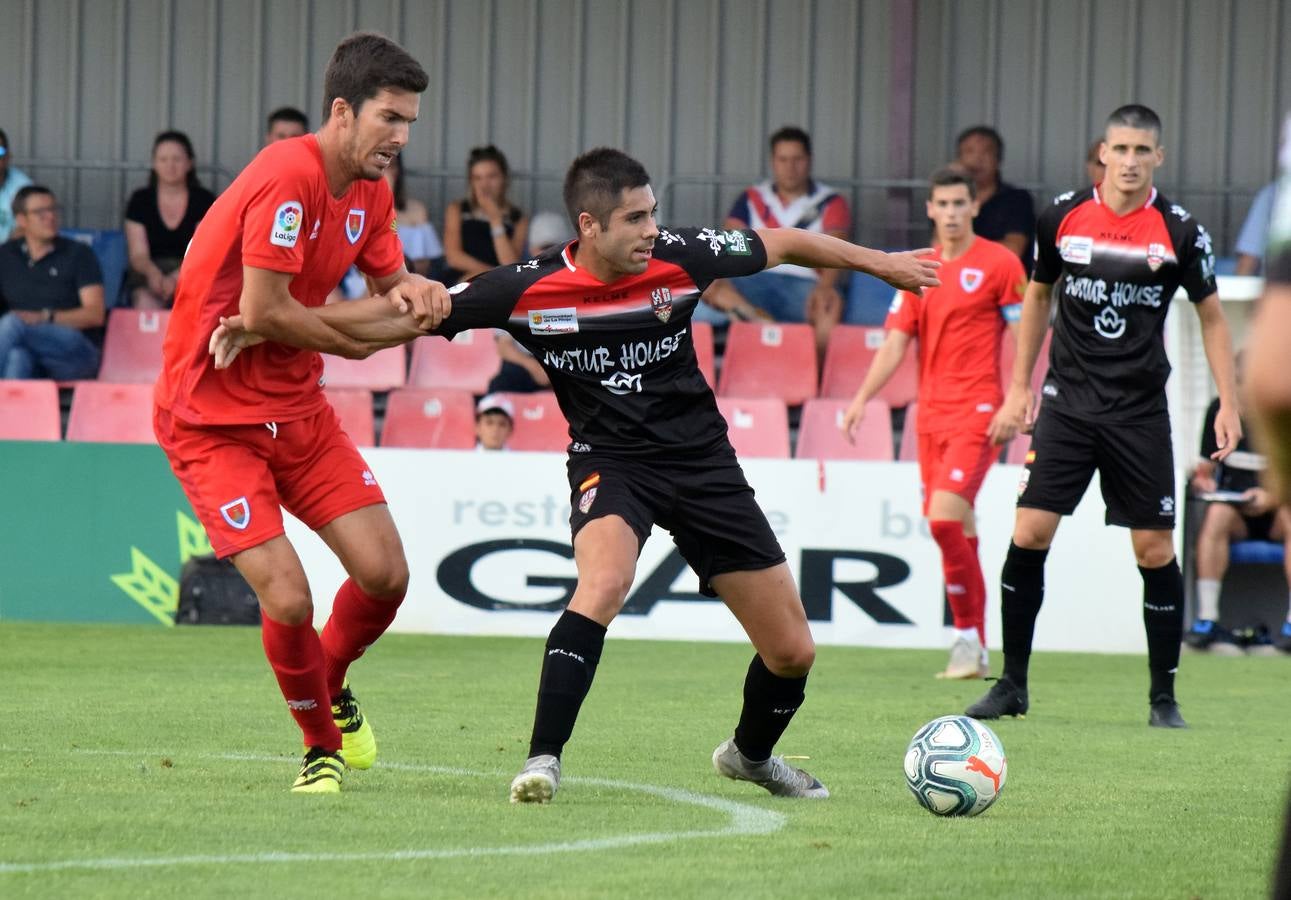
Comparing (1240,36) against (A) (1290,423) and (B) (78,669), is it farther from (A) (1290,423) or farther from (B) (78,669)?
(A) (1290,423)

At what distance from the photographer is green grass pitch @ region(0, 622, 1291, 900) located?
164 inches

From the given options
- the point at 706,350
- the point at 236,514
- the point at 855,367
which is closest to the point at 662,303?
the point at 236,514

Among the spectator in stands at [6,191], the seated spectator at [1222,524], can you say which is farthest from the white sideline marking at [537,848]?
the spectator in stands at [6,191]

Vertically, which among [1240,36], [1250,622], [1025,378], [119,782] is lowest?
[1250,622]

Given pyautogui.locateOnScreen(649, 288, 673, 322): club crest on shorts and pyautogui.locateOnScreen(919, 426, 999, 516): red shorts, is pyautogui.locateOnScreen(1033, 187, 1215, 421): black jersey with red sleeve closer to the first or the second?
pyautogui.locateOnScreen(919, 426, 999, 516): red shorts

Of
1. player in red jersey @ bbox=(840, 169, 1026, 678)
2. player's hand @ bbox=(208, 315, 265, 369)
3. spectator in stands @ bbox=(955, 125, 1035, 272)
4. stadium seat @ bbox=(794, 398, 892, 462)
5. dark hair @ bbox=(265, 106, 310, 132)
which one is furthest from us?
spectator in stands @ bbox=(955, 125, 1035, 272)

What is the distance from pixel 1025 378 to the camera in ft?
26.2

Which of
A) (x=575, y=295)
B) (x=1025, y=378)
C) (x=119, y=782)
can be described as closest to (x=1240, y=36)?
(x=1025, y=378)

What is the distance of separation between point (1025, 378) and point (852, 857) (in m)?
3.84

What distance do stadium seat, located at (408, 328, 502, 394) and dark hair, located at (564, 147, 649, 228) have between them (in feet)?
29.2

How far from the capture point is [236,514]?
5.29 m

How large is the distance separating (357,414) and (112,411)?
1621mm

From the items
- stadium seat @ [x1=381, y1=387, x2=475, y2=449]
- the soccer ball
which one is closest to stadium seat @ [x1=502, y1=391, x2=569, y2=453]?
stadium seat @ [x1=381, y1=387, x2=475, y2=449]

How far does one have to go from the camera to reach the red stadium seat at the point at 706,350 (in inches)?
540
